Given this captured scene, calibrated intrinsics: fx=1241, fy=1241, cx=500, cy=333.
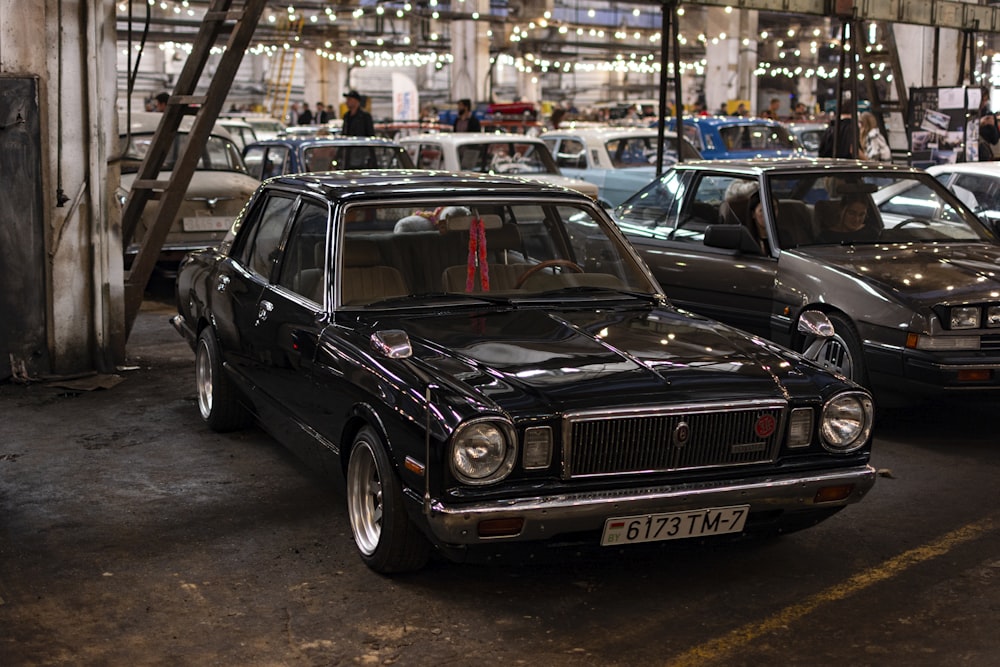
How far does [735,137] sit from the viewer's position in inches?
733

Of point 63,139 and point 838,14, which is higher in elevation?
point 838,14

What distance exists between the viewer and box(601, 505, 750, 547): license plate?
13.2 feet

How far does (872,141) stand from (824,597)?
10230 mm

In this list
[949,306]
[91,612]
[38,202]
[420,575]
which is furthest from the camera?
[38,202]

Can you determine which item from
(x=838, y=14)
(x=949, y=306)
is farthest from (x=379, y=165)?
(x=949, y=306)

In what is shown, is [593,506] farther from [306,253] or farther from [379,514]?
[306,253]

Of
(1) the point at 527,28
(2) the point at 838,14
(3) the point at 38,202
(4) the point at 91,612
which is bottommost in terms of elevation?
(4) the point at 91,612

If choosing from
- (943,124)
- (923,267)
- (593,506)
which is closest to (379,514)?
(593,506)

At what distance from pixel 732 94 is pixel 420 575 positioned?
3817 cm

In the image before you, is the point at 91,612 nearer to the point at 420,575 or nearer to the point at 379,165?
the point at 420,575

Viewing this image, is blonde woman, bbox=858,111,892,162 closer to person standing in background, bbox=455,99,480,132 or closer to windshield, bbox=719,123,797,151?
windshield, bbox=719,123,797,151

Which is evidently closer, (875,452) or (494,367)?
(494,367)

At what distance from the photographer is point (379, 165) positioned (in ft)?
45.7

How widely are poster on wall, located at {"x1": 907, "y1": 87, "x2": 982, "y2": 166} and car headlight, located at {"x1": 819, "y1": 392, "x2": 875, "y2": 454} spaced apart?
11.1 m
